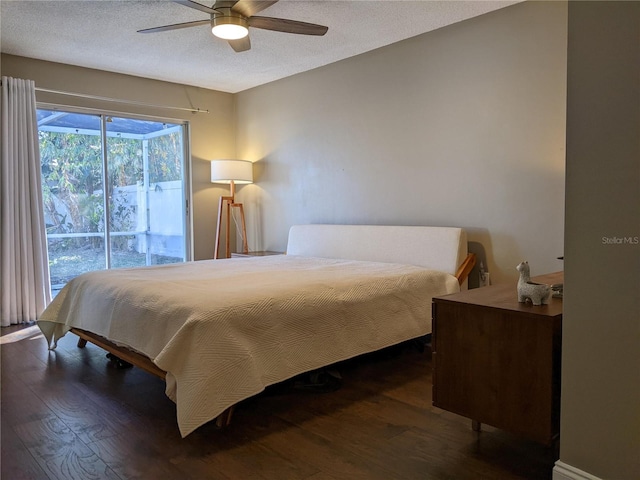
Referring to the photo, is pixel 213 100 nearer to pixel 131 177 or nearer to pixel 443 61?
pixel 131 177

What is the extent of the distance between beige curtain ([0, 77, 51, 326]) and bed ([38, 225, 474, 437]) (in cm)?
100

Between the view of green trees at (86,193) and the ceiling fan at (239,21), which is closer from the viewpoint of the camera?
the ceiling fan at (239,21)

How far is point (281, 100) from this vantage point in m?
5.23

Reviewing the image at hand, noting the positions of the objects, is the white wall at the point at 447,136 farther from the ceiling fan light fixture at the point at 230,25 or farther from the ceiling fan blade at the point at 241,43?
the ceiling fan light fixture at the point at 230,25

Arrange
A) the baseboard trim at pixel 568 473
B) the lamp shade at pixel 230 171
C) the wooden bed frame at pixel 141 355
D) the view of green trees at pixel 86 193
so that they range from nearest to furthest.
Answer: the baseboard trim at pixel 568 473 < the wooden bed frame at pixel 141 355 < the view of green trees at pixel 86 193 < the lamp shade at pixel 230 171

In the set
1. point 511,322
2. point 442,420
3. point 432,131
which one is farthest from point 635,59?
point 432,131

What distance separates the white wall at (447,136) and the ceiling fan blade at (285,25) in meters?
1.14

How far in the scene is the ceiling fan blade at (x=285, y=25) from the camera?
2939mm

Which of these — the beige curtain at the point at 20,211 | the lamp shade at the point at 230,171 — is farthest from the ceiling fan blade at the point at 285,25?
the beige curtain at the point at 20,211

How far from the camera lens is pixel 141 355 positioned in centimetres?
256

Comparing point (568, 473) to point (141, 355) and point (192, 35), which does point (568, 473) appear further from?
point (192, 35)


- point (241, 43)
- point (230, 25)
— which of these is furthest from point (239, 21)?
point (241, 43)

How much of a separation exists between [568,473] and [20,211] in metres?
4.53

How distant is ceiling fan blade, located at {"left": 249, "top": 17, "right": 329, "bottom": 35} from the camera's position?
9.64 ft
